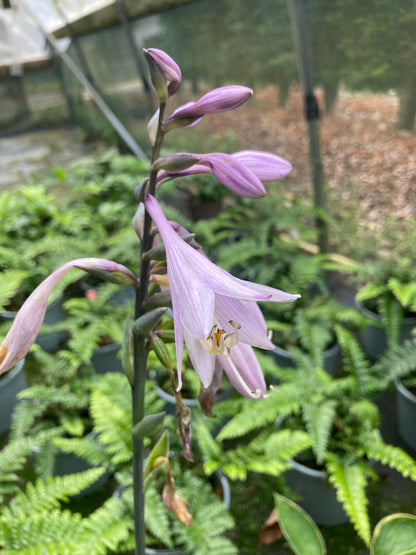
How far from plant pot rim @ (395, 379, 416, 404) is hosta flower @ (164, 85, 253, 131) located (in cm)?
203

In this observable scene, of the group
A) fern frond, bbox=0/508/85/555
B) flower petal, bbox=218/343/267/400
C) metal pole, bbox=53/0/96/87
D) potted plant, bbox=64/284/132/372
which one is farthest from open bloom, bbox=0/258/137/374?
metal pole, bbox=53/0/96/87

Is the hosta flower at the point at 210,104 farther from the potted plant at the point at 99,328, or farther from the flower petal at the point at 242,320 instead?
the potted plant at the point at 99,328

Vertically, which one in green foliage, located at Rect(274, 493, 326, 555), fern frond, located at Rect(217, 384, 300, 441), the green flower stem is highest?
the green flower stem

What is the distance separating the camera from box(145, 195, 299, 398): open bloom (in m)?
0.72

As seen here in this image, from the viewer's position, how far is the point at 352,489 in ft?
6.16

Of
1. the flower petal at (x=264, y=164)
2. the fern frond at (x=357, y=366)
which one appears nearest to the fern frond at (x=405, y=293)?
the fern frond at (x=357, y=366)

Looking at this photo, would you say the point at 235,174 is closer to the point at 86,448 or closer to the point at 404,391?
the point at 86,448

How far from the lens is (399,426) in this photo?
8.68ft

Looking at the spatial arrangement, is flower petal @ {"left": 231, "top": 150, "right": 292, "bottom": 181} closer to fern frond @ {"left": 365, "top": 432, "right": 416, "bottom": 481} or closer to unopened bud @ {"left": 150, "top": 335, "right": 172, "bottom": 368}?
unopened bud @ {"left": 150, "top": 335, "right": 172, "bottom": 368}

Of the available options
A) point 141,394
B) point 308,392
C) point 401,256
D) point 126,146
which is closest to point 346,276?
point 401,256

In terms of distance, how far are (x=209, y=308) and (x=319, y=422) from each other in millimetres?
1570

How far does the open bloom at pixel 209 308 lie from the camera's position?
0.72m

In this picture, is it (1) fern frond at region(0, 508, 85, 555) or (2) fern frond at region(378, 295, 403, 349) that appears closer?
(1) fern frond at region(0, 508, 85, 555)

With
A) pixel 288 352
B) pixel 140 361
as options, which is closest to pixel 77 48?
pixel 288 352
